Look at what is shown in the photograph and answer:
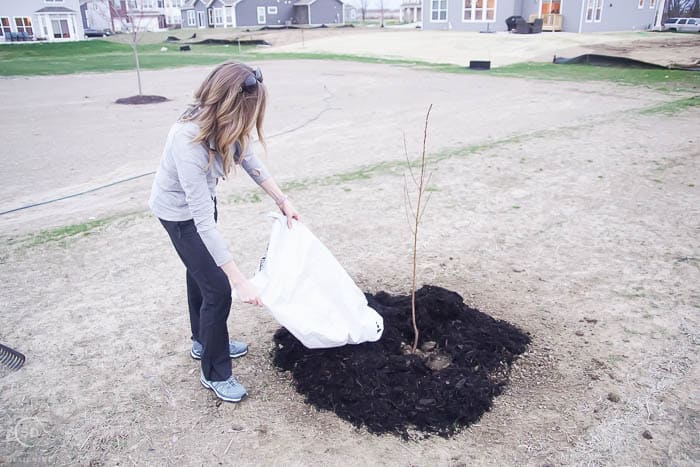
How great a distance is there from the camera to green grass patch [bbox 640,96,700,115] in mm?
10328

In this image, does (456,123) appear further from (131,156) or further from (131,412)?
(131,412)

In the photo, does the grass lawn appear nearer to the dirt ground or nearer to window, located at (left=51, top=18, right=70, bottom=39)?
the dirt ground

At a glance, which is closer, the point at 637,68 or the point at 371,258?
the point at 371,258

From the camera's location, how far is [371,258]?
442cm

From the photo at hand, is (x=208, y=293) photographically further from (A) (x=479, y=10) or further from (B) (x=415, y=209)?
(A) (x=479, y=10)

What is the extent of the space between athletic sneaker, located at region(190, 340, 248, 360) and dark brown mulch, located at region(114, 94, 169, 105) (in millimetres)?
12062

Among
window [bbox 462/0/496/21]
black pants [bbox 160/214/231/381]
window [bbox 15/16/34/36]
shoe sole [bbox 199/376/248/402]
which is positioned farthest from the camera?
window [bbox 15/16/34/36]

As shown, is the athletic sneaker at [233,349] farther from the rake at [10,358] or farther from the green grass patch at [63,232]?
the green grass patch at [63,232]

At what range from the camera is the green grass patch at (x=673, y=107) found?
407 inches

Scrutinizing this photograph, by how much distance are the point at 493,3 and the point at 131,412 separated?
36917 millimetres

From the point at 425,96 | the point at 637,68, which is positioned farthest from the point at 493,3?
the point at 425,96

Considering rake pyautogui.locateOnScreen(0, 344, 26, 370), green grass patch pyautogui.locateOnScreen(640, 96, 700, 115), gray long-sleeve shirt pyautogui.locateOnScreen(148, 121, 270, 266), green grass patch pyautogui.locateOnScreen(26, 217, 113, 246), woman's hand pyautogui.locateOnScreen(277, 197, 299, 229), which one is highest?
gray long-sleeve shirt pyautogui.locateOnScreen(148, 121, 270, 266)

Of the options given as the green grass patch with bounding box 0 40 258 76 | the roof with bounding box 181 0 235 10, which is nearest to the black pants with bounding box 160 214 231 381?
the green grass patch with bounding box 0 40 258 76

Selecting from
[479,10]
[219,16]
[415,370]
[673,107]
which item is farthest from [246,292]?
[219,16]
